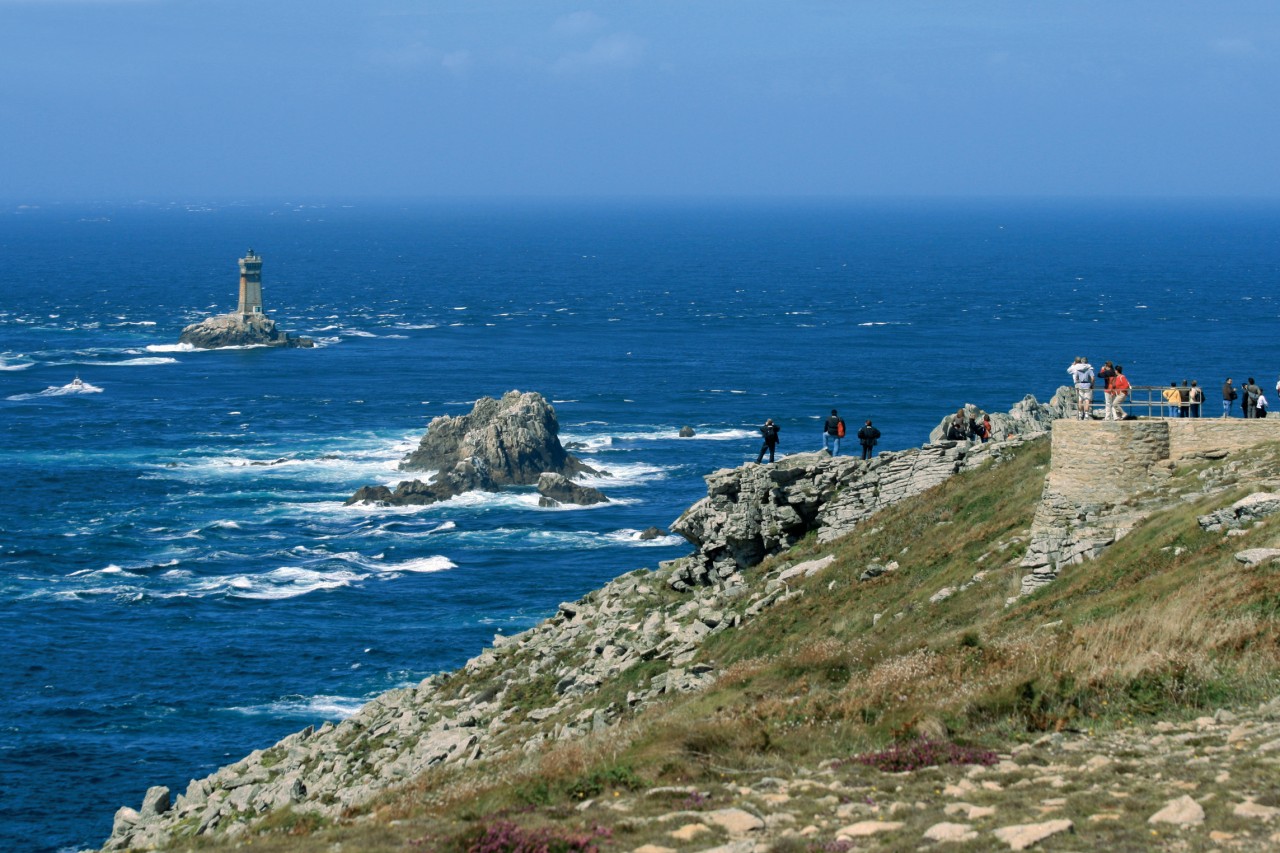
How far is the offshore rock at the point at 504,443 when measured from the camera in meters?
93.6

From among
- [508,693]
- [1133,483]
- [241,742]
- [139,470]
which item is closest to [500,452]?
[139,470]

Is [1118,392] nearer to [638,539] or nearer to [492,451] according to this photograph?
[638,539]

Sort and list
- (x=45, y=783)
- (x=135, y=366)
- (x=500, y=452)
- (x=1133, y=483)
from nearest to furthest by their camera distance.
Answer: (x=1133, y=483)
(x=45, y=783)
(x=500, y=452)
(x=135, y=366)

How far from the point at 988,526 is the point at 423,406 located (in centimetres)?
8923

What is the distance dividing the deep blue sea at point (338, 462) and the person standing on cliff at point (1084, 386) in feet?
89.9

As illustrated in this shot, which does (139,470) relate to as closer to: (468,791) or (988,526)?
(988,526)

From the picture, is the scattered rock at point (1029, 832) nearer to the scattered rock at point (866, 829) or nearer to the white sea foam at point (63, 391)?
the scattered rock at point (866, 829)

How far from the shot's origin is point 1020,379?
12581cm

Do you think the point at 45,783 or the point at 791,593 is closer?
the point at 791,593

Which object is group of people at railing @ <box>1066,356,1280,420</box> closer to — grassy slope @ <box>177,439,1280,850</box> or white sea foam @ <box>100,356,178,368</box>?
grassy slope @ <box>177,439,1280,850</box>

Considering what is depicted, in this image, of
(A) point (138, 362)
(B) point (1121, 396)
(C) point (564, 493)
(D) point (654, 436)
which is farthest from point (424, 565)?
(A) point (138, 362)

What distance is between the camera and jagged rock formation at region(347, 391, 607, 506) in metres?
91.9

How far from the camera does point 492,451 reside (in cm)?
9356

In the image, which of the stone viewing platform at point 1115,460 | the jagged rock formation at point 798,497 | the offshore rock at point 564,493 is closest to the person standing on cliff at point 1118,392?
the stone viewing platform at point 1115,460
